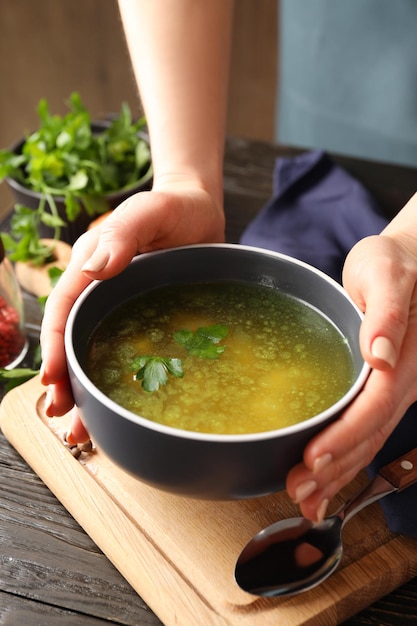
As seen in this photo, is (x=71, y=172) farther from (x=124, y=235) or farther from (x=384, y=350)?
(x=384, y=350)

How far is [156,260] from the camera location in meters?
0.99

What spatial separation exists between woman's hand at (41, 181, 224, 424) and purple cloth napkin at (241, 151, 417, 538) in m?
0.25

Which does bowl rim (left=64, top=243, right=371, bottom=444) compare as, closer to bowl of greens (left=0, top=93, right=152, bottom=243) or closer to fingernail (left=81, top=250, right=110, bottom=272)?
fingernail (left=81, top=250, right=110, bottom=272)

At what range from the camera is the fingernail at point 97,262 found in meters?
0.91

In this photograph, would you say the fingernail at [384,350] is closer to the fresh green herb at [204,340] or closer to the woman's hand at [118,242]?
the fresh green herb at [204,340]

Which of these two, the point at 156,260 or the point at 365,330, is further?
the point at 156,260

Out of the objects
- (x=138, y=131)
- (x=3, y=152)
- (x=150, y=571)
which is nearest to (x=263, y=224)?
(x=138, y=131)

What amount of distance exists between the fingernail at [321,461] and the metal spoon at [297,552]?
0.47ft

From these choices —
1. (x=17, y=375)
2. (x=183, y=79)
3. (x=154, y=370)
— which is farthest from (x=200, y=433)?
(x=183, y=79)

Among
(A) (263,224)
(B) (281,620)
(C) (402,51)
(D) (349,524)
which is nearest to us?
(B) (281,620)

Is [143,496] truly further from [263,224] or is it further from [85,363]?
[263,224]

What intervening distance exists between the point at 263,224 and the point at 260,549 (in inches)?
29.1

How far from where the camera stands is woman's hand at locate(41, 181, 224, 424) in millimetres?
908

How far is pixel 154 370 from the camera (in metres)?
0.85
